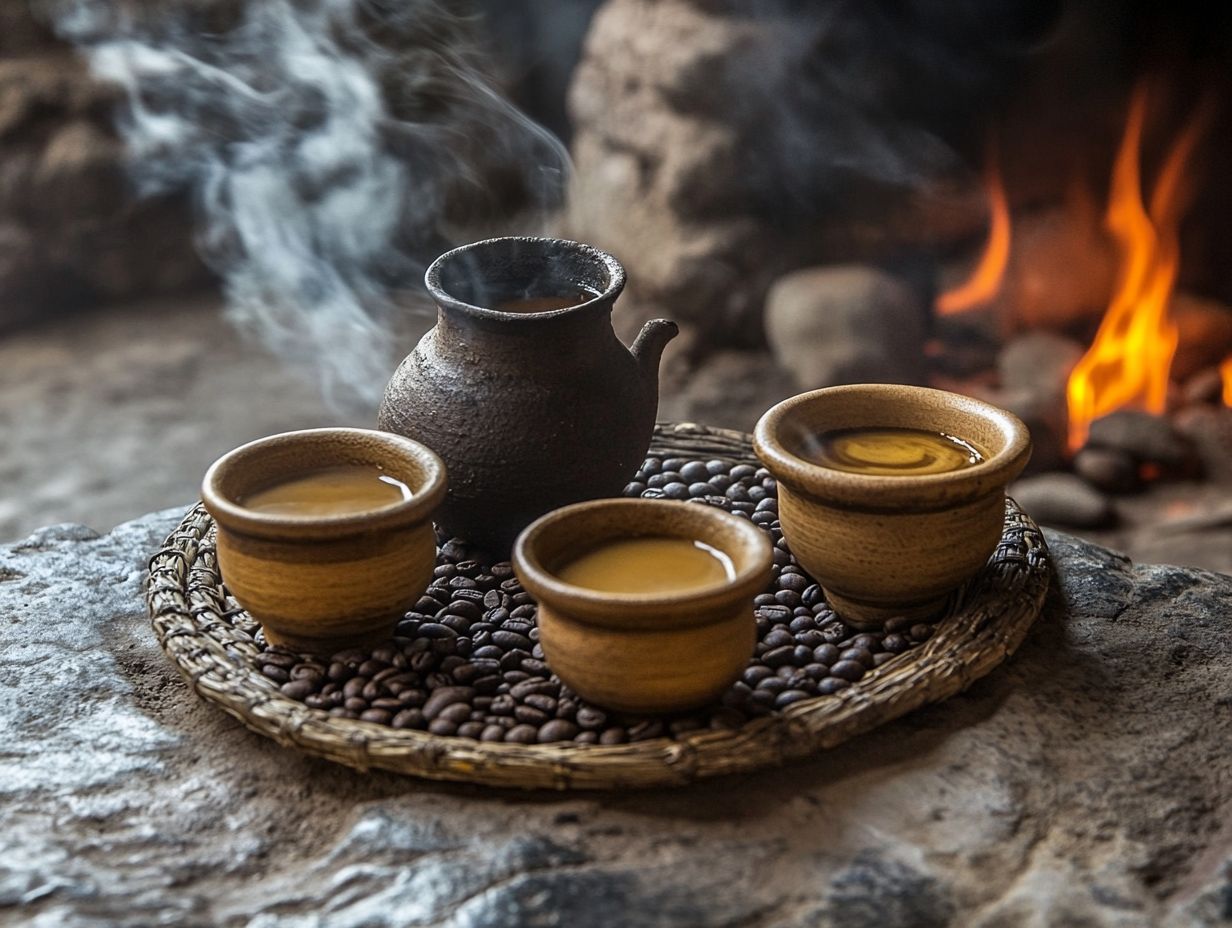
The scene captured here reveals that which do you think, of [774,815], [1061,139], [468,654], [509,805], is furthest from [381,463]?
[1061,139]

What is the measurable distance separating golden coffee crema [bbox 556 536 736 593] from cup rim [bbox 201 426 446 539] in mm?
239

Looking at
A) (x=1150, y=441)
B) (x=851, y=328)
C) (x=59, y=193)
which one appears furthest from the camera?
(x=59, y=193)

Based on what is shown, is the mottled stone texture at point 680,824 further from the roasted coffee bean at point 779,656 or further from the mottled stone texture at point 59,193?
the mottled stone texture at point 59,193

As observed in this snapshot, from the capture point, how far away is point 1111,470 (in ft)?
12.6

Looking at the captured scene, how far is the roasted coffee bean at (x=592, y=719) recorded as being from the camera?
1733 mm

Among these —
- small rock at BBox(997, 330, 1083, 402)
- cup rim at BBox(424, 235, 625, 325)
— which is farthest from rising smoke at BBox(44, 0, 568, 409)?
cup rim at BBox(424, 235, 625, 325)

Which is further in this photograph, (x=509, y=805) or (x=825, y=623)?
(x=825, y=623)

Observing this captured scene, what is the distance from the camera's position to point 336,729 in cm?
172

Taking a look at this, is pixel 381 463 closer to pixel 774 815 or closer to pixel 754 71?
pixel 774 815

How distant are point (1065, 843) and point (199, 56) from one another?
4.80 metres

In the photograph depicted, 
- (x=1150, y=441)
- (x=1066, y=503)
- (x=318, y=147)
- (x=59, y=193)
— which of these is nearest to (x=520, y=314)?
(x=1066, y=503)

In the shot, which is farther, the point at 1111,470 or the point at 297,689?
the point at 1111,470

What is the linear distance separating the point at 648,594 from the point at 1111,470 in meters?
2.61

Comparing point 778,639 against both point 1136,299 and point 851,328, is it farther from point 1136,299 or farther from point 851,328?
point 1136,299
